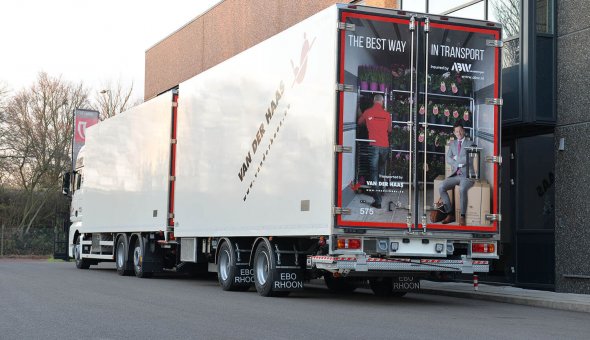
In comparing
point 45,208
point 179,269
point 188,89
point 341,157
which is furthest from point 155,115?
point 45,208

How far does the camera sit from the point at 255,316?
1201cm

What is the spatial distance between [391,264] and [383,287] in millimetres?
3353

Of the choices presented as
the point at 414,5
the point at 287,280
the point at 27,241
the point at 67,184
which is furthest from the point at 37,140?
the point at 287,280

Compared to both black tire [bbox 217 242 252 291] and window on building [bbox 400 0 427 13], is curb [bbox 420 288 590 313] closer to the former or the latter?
black tire [bbox 217 242 252 291]

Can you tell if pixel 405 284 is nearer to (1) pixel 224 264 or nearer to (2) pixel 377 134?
(1) pixel 224 264

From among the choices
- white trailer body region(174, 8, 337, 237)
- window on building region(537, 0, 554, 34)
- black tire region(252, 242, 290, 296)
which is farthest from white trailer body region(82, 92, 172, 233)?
window on building region(537, 0, 554, 34)

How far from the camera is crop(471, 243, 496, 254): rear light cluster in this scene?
563 inches

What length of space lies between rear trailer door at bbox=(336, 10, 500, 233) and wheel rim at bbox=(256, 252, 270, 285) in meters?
2.58

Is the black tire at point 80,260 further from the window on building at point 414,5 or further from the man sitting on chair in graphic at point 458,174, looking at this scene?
the man sitting on chair in graphic at point 458,174

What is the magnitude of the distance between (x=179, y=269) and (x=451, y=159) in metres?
8.39

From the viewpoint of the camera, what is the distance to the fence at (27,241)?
4372cm

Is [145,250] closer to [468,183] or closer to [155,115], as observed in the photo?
[155,115]

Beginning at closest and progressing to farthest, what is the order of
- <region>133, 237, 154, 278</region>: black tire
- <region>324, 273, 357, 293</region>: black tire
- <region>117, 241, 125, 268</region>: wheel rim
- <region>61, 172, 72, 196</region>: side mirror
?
<region>324, 273, 357, 293</region>: black tire < <region>133, 237, 154, 278</region>: black tire < <region>117, 241, 125, 268</region>: wheel rim < <region>61, 172, 72, 196</region>: side mirror

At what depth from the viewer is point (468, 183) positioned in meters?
14.1
